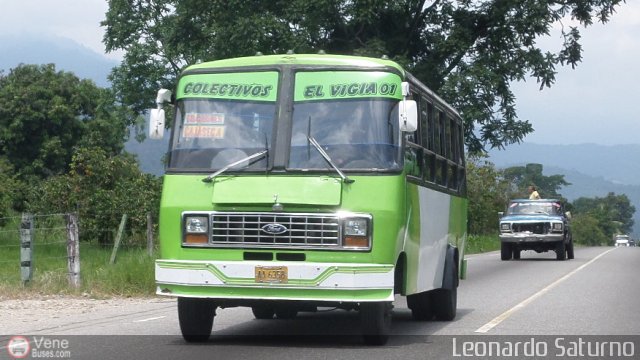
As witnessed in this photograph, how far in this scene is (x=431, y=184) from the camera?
43.2ft

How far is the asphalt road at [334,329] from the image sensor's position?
10.6m

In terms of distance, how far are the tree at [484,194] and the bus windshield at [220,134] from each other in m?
38.8

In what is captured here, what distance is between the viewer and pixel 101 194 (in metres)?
31.8

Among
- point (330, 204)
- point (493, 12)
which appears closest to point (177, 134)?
point (330, 204)

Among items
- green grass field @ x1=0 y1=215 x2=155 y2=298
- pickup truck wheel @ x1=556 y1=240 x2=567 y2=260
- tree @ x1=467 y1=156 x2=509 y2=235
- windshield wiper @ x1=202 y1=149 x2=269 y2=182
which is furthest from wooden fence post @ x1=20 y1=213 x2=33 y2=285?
tree @ x1=467 y1=156 x2=509 y2=235

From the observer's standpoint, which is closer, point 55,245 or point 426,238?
point 426,238

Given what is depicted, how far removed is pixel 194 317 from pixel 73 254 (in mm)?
6836

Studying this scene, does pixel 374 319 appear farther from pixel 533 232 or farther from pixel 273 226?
pixel 533 232

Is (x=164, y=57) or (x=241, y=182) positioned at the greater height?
(x=164, y=57)

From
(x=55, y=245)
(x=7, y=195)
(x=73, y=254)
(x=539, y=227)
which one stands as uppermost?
(x=7, y=195)

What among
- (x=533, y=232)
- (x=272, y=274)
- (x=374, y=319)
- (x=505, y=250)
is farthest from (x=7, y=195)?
(x=374, y=319)

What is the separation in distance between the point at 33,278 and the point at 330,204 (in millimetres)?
8639

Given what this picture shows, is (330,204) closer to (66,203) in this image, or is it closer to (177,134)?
(177,134)

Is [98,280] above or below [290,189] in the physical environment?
below
